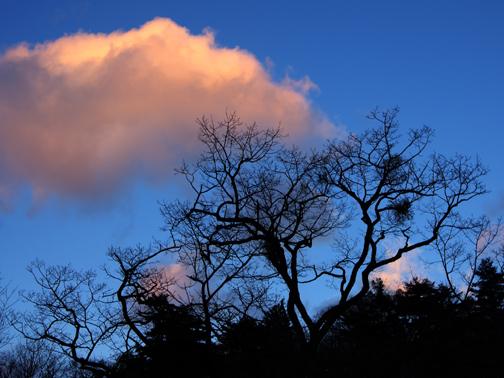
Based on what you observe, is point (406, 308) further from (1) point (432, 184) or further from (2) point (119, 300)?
(2) point (119, 300)

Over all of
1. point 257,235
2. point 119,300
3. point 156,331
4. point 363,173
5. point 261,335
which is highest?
point 363,173

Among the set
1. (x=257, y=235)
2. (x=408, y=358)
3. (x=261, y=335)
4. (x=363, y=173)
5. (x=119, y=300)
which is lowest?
(x=408, y=358)

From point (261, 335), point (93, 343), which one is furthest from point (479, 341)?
point (93, 343)

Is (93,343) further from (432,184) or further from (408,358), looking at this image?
(432,184)

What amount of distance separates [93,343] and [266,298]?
6187 mm

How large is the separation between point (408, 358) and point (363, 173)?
6.57 meters

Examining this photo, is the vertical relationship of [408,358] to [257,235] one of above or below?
below

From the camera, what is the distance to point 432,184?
14.5m

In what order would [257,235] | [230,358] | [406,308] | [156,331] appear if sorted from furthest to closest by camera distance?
1. [406,308]
2. [257,235]
3. [156,331]
4. [230,358]

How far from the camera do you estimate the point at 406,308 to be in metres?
16.5

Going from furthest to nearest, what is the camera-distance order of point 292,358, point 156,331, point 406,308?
point 406,308, point 156,331, point 292,358

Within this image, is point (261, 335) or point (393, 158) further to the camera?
point (393, 158)

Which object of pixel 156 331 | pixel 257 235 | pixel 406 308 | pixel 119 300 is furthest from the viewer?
pixel 406 308

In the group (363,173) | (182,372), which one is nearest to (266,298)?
(182,372)
